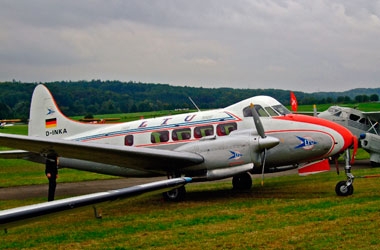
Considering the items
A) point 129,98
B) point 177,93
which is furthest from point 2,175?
point 129,98

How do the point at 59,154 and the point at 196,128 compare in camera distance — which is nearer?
the point at 59,154

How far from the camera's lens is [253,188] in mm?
17406

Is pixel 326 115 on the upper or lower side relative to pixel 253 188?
upper

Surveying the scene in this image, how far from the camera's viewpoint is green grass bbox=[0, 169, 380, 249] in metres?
8.82

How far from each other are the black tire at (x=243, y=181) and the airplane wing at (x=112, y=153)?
10.3ft

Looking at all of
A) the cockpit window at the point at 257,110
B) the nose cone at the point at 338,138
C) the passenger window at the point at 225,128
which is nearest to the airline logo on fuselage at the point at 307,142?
the nose cone at the point at 338,138

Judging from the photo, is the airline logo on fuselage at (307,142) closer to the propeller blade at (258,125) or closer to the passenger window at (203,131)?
the propeller blade at (258,125)

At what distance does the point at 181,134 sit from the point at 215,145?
1.67m

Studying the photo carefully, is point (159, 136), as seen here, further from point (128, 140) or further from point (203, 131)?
point (203, 131)

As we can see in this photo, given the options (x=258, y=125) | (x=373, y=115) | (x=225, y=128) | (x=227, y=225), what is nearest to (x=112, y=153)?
(x=225, y=128)

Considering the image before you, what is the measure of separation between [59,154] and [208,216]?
481 cm

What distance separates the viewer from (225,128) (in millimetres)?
15242

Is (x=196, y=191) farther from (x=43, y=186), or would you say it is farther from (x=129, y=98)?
(x=129, y=98)

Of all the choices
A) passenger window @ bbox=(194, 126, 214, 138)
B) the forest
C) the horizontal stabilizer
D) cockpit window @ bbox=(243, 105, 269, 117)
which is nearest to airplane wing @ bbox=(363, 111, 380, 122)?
the horizontal stabilizer
